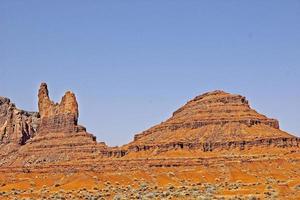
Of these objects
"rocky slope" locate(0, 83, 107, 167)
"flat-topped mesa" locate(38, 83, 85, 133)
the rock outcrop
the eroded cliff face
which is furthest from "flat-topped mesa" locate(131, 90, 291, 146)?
the eroded cliff face

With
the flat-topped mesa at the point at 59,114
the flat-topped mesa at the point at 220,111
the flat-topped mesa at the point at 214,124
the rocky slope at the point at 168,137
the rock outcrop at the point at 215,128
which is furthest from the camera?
the flat-topped mesa at the point at 59,114

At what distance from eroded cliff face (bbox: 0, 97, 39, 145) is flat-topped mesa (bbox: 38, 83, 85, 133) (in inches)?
378

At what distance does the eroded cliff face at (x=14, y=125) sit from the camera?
17825 centimetres

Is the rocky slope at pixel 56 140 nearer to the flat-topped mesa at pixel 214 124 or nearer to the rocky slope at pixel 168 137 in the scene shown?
the rocky slope at pixel 168 137

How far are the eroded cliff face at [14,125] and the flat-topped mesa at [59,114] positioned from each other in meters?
9.60

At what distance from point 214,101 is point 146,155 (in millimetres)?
28695

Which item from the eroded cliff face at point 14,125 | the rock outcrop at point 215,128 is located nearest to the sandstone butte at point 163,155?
the rock outcrop at point 215,128

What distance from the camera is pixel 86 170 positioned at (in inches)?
4734

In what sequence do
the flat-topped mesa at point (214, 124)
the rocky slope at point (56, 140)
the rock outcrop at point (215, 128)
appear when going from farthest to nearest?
the rocky slope at point (56, 140)
the flat-topped mesa at point (214, 124)
the rock outcrop at point (215, 128)

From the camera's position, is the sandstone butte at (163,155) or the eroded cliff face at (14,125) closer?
the sandstone butte at (163,155)

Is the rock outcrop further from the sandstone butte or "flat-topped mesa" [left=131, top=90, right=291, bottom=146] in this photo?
the sandstone butte

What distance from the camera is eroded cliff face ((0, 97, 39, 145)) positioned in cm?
17825

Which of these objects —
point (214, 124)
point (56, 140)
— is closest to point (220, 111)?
point (214, 124)

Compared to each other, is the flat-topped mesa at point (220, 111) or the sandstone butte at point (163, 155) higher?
the flat-topped mesa at point (220, 111)
